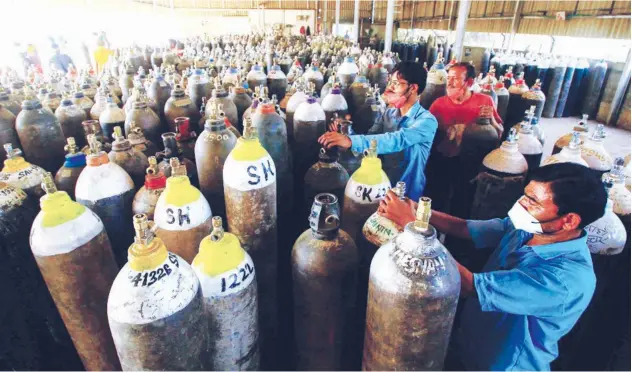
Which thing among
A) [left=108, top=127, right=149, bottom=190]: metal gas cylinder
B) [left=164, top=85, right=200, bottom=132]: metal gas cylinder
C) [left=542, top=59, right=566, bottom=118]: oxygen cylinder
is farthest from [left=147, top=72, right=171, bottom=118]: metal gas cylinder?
[left=542, top=59, right=566, bottom=118]: oxygen cylinder

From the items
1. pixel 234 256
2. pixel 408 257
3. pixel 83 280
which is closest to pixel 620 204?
pixel 408 257

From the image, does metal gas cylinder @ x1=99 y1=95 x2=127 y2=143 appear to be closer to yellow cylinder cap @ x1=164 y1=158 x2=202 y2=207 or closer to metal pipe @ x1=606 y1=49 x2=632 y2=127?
yellow cylinder cap @ x1=164 y1=158 x2=202 y2=207

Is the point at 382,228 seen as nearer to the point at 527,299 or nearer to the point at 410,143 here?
the point at 527,299

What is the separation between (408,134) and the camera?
256 centimetres

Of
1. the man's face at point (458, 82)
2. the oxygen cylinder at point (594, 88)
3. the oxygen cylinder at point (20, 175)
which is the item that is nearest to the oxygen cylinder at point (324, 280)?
the oxygen cylinder at point (20, 175)

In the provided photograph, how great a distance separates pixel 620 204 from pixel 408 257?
63.5 inches

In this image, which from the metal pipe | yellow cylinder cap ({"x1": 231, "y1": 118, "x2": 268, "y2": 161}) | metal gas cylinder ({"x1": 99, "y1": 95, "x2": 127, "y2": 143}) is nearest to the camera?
yellow cylinder cap ({"x1": 231, "y1": 118, "x2": 268, "y2": 161})

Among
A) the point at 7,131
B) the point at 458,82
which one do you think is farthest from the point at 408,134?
the point at 7,131

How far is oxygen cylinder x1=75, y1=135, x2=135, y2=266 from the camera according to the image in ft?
5.94

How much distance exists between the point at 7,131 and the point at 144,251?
246cm

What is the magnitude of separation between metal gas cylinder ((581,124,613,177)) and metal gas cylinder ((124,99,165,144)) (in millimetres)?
3222

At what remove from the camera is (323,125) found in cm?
289

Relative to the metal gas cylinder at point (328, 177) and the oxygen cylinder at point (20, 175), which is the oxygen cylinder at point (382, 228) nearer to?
the metal gas cylinder at point (328, 177)

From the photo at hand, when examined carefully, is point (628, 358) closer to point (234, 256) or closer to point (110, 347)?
point (234, 256)
